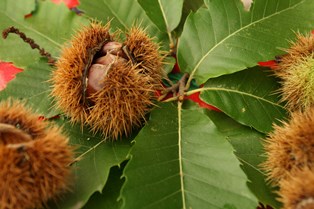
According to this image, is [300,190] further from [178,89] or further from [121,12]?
[121,12]

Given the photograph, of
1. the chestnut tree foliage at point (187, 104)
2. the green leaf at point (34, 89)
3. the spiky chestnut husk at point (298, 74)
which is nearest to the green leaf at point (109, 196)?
the chestnut tree foliage at point (187, 104)

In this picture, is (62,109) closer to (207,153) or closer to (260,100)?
(207,153)

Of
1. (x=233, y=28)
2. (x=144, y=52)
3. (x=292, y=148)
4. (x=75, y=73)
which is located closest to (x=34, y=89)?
(x=75, y=73)

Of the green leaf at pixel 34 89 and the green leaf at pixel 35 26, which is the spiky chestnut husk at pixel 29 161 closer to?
the green leaf at pixel 34 89

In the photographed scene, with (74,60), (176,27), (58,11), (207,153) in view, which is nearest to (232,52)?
(176,27)

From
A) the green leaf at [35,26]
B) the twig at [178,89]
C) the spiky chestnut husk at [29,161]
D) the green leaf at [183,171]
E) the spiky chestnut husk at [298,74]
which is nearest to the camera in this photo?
the spiky chestnut husk at [29,161]

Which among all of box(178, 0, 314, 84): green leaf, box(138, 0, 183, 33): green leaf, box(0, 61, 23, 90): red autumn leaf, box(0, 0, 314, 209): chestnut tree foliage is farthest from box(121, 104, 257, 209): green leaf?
box(0, 61, 23, 90): red autumn leaf

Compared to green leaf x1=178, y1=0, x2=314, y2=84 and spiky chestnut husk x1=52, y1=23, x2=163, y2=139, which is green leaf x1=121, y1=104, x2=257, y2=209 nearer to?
spiky chestnut husk x1=52, y1=23, x2=163, y2=139
